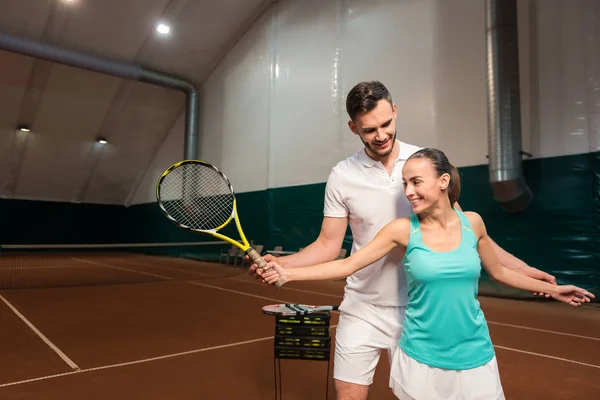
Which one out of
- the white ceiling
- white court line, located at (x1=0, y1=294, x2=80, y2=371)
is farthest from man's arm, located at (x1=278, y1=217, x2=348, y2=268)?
the white ceiling

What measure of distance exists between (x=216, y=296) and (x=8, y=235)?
627 inches

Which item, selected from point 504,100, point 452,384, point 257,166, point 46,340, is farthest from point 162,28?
point 452,384

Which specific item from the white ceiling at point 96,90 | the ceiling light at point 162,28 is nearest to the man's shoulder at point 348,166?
the white ceiling at point 96,90

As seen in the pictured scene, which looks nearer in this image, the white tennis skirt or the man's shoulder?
the white tennis skirt

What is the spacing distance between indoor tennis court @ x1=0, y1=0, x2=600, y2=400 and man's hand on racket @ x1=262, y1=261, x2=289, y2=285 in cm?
18

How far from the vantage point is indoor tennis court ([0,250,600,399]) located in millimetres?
3133

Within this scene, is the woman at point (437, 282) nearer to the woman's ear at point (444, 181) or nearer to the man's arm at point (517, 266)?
the woman's ear at point (444, 181)

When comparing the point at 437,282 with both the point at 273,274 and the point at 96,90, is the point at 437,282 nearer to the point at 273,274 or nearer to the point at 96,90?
the point at 273,274

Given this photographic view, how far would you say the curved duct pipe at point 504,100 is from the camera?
688 centimetres

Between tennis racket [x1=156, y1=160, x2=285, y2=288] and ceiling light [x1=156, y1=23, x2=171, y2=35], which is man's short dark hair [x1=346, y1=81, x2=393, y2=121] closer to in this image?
tennis racket [x1=156, y1=160, x2=285, y2=288]

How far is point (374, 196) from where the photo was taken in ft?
6.86

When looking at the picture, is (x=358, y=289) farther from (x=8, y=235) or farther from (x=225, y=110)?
(x=8, y=235)

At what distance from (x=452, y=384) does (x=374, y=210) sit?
0.84 metres

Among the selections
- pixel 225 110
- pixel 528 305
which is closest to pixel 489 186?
pixel 528 305
